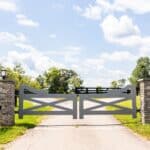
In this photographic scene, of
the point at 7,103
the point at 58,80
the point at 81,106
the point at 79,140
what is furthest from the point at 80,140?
the point at 58,80

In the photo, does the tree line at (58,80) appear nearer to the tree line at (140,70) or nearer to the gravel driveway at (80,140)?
the tree line at (140,70)

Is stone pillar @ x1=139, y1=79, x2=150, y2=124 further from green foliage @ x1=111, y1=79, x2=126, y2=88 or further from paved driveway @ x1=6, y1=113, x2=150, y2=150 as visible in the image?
green foliage @ x1=111, y1=79, x2=126, y2=88

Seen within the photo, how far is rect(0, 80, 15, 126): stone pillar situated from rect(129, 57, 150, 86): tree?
93.2 m

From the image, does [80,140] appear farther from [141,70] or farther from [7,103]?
[141,70]

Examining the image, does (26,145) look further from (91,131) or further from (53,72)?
(53,72)

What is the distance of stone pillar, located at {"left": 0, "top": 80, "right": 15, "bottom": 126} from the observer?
66.1 ft

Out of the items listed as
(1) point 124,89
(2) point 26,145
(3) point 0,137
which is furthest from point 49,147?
(1) point 124,89

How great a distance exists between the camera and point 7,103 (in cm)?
2053

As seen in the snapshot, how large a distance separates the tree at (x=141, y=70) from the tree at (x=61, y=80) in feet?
51.5

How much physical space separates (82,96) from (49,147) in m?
9.90

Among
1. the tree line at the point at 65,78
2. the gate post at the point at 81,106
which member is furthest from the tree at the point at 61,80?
the gate post at the point at 81,106

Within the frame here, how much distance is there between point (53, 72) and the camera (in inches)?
4441

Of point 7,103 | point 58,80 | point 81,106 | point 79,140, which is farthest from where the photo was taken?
point 58,80

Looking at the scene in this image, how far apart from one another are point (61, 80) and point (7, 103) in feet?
321
